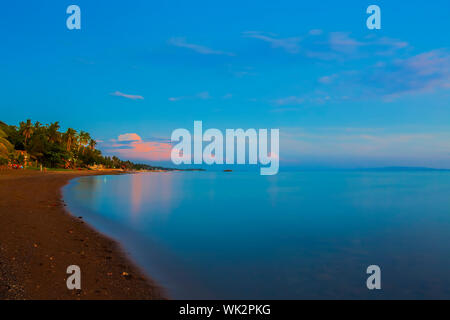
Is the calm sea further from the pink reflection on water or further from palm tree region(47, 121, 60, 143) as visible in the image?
palm tree region(47, 121, 60, 143)

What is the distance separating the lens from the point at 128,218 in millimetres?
21094

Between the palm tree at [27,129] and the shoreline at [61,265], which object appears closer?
the shoreline at [61,265]

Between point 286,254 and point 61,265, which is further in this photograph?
point 286,254

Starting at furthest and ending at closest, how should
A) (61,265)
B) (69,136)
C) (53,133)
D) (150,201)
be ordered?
(69,136) < (53,133) < (150,201) < (61,265)

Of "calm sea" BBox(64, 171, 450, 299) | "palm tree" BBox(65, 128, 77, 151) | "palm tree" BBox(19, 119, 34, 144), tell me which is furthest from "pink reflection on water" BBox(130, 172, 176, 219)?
"palm tree" BBox(65, 128, 77, 151)

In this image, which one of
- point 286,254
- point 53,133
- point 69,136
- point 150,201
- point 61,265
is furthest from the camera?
point 69,136

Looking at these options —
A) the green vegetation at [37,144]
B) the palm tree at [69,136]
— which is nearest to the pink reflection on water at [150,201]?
the green vegetation at [37,144]

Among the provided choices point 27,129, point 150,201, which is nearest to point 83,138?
point 27,129

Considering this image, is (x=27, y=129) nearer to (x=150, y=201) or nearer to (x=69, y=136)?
(x=69, y=136)

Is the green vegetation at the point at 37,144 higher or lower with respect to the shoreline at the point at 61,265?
higher

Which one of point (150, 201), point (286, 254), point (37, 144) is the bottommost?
point (150, 201)

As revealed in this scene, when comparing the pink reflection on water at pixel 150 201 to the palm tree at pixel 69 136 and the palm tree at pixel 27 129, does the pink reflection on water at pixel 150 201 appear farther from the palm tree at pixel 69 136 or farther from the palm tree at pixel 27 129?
the palm tree at pixel 69 136
